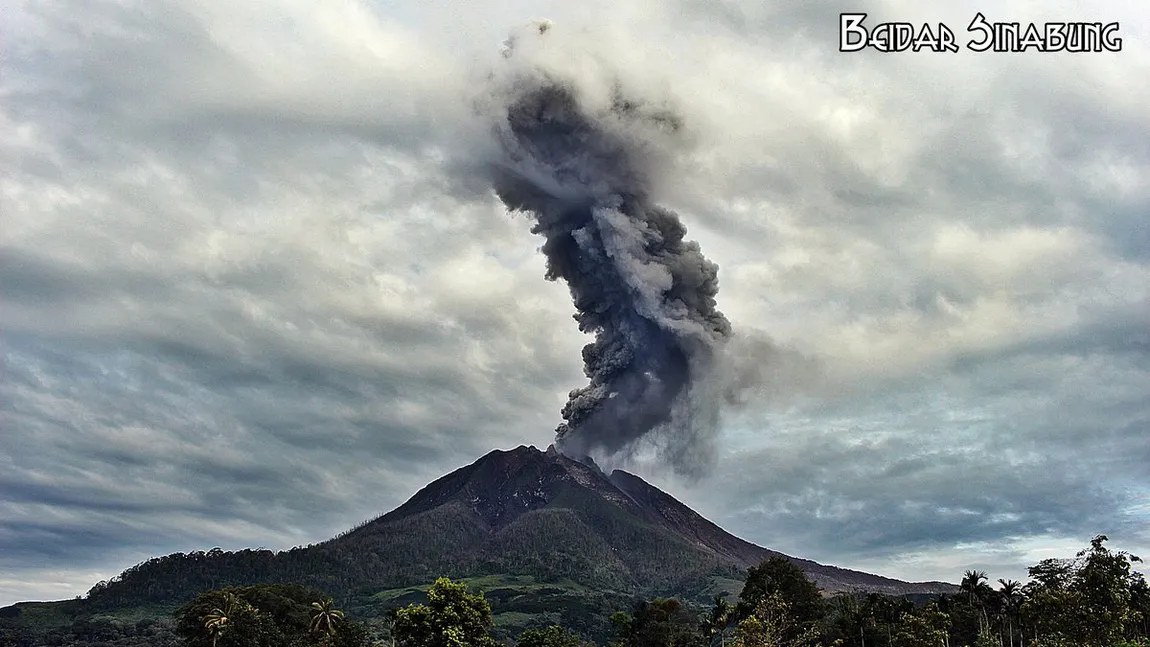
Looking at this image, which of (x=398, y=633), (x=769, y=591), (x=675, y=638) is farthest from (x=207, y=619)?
(x=769, y=591)

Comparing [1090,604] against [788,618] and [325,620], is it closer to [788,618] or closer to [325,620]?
[788,618]

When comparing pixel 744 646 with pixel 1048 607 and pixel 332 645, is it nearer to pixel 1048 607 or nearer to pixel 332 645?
Result: pixel 1048 607

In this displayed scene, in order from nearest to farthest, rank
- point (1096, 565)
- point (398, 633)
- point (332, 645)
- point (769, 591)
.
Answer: point (1096, 565), point (398, 633), point (332, 645), point (769, 591)

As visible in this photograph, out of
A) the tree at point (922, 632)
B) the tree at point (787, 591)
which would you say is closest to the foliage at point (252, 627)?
the tree at point (787, 591)

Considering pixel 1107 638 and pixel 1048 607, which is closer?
pixel 1107 638

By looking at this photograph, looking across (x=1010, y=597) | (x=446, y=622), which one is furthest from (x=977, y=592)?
(x=446, y=622)

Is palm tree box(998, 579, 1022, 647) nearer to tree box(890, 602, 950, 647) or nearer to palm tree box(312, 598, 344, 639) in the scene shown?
tree box(890, 602, 950, 647)

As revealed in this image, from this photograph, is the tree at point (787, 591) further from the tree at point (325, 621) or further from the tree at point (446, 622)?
the tree at point (325, 621)

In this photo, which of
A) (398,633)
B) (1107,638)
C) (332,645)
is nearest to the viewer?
(1107,638)
